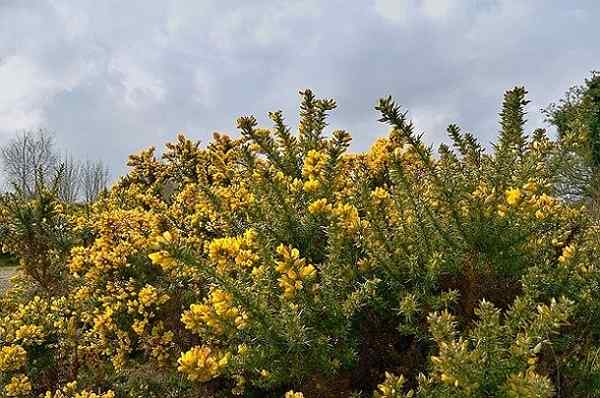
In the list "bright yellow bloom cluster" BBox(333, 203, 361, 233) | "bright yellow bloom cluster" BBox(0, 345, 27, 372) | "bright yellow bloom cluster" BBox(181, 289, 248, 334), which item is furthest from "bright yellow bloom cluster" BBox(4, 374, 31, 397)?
"bright yellow bloom cluster" BBox(333, 203, 361, 233)

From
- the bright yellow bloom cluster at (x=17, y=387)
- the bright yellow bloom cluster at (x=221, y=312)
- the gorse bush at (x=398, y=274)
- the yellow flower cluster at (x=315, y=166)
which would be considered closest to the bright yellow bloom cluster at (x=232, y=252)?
the gorse bush at (x=398, y=274)

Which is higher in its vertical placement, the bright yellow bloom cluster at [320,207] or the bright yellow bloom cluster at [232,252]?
the bright yellow bloom cluster at [320,207]

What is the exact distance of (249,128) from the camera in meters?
3.34

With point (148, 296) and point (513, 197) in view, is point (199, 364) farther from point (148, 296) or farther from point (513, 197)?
point (148, 296)

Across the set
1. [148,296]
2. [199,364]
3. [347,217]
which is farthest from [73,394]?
[347,217]

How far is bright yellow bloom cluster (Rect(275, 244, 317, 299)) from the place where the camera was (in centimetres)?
277

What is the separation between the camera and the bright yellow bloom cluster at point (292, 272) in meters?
2.77

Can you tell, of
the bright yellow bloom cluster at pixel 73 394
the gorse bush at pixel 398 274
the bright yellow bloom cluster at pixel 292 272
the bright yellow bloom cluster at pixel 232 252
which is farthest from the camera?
the bright yellow bloom cluster at pixel 73 394

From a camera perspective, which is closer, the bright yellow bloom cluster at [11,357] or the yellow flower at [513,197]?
the yellow flower at [513,197]

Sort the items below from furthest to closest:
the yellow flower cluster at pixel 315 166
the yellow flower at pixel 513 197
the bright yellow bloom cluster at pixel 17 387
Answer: the bright yellow bloom cluster at pixel 17 387, the yellow flower cluster at pixel 315 166, the yellow flower at pixel 513 197

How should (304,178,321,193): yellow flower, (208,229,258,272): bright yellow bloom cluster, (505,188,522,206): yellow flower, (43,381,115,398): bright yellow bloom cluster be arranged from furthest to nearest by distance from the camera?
(43,381,115,398): bright yellow bloom cluster, (304,178,321,193): yellow flower, (505,188,522,206): yellow flower, (208,229,258,272): bright yellow bloom cluster

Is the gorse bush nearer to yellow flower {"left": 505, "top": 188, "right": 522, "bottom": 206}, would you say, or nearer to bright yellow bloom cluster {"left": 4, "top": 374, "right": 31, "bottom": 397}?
yellow flower {"left": 505, "top": 188, "right": 522, "bottom": 206}

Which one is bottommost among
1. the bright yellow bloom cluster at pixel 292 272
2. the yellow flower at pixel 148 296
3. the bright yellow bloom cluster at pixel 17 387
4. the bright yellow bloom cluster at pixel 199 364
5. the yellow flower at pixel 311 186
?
the bright yellow bloom cluster at pixel 199 364

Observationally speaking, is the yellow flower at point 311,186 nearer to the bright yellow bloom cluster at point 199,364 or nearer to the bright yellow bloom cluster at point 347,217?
the bright yellow bloom cluster at point 347,217
